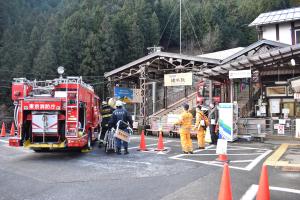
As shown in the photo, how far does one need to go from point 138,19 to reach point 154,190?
2349 inches

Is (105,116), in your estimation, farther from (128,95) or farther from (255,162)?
(128,95)

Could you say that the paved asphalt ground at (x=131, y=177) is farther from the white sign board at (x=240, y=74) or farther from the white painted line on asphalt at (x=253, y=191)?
the white sign board at (x=240, y=74)

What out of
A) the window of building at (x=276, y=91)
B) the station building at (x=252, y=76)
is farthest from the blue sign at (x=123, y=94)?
the window of building at (x=276, y=91)

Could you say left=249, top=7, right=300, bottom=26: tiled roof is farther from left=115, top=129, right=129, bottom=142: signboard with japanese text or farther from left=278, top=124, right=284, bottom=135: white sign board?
left=115, top=129, right=129, bottom=142: signboard with japanese text

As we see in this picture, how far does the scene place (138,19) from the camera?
64.4 metres

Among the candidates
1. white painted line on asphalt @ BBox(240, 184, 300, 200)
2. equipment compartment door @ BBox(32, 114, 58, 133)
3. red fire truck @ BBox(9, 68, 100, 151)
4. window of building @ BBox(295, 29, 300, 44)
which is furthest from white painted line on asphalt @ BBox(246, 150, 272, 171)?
window of building @ BBox(295, 29, 300, 44)

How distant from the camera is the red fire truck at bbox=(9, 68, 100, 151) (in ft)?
37.3

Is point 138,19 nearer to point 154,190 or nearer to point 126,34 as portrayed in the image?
point 126,34

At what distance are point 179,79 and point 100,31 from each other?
32832 millimetres

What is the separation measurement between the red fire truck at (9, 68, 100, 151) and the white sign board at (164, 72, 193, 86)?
467 inches

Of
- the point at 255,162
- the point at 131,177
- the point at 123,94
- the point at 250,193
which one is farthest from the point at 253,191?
the point at 123,94

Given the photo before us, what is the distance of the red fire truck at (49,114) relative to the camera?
37.3ft

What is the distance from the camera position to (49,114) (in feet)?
37.9

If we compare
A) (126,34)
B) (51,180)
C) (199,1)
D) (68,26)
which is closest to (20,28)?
(68,26)
